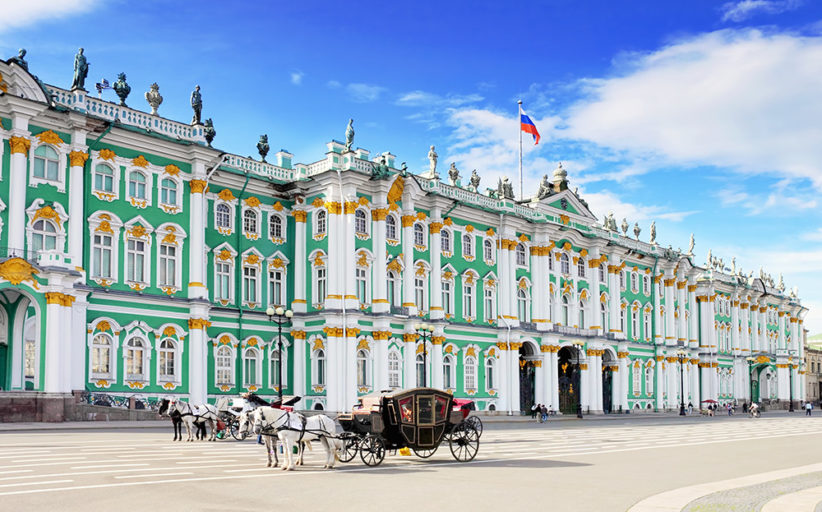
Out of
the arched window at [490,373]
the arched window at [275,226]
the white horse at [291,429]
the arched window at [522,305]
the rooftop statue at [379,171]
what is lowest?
the arched window at [490,373]

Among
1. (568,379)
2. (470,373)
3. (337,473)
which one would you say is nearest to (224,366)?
(470,373)

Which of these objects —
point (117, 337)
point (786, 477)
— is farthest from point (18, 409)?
point (786, 477)

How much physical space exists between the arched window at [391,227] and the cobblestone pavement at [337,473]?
2488cm

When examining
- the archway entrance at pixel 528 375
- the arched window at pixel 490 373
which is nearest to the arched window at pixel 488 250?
the arched window at pixel 490 373

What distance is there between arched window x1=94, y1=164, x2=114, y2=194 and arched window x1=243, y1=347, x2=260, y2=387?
1232cm

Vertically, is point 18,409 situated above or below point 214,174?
below

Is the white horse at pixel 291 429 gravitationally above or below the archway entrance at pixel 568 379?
above

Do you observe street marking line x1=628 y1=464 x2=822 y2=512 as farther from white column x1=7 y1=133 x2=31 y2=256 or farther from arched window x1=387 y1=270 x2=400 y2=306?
arched window x1=387 y1=270 x2=400 y2=306

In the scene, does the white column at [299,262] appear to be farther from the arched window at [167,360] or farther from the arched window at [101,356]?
the arched window at [101,356]

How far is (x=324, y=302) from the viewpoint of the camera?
165ft

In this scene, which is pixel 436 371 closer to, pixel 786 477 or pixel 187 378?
pixel 187 378

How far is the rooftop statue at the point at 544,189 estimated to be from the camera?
68.6m

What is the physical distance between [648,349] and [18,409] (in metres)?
57.2

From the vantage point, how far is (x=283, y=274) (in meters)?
51.8
